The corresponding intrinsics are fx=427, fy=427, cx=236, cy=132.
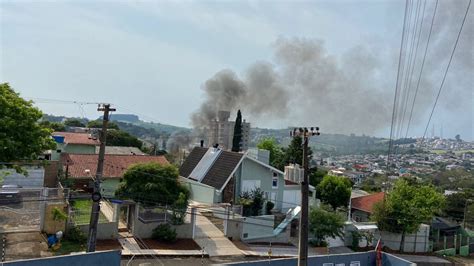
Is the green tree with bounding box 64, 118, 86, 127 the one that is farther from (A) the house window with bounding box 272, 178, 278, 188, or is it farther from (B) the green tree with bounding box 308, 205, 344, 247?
(B) the green tree with bounding box 308, 205, 344, 247

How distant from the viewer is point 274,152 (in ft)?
169

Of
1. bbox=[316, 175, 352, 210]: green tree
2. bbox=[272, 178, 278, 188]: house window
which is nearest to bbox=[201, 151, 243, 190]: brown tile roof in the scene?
bbox=[272, 178, 278, 188]: house window

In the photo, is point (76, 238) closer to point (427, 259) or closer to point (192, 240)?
point (192, 240)

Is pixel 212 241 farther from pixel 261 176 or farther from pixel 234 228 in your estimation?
pixel 261 176

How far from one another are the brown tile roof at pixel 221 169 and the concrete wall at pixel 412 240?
40.3 feet

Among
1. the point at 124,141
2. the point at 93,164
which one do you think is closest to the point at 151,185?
the point at 93,164

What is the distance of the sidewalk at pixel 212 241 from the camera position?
22.6m

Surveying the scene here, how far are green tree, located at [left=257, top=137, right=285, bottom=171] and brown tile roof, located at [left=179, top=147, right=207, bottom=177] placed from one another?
47.0 feet

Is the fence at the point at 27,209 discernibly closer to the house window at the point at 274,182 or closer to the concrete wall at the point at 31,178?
the concrete wall at the point at 31,178

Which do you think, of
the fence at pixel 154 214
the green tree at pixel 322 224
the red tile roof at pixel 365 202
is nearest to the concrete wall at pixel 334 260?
the fence at pixel 154 214

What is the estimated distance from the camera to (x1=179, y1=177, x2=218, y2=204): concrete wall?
97.3 ft

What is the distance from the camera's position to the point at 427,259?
30.3 metres

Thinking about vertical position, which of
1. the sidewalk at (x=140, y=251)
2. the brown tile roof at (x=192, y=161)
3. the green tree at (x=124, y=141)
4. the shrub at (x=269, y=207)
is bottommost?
the sidewalk at (x=140, y=251)

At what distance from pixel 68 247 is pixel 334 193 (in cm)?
2489
